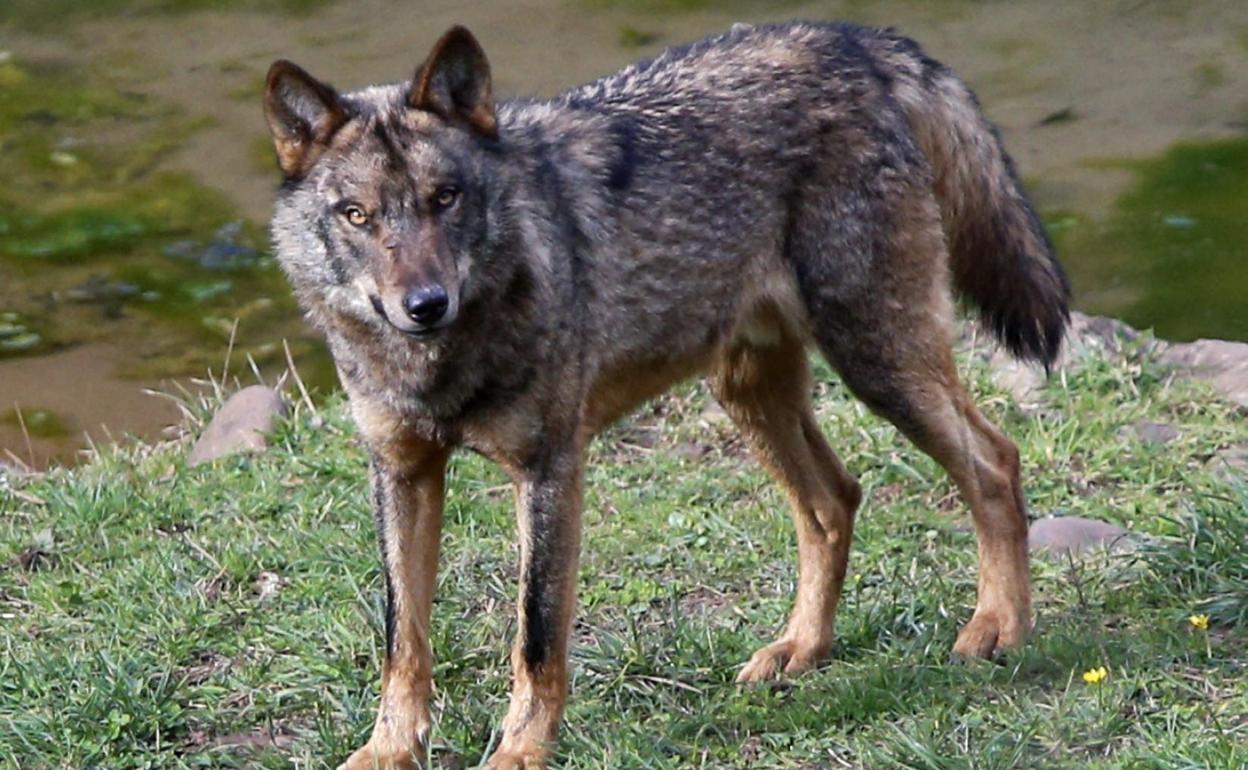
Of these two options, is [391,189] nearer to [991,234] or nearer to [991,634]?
[991,234]

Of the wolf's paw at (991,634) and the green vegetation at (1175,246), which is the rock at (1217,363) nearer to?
the green vegetation at (1175,246)

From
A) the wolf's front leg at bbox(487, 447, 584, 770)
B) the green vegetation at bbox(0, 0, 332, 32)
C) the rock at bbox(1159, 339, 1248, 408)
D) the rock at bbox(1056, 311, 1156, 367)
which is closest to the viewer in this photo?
the wolf's front leg at bbox(487, 447, 584, 770)

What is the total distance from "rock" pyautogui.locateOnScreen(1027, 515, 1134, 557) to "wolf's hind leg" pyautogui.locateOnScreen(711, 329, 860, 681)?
28.5 inches

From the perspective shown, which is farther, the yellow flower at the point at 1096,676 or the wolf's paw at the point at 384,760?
the wolf's paw at the point at 384,760

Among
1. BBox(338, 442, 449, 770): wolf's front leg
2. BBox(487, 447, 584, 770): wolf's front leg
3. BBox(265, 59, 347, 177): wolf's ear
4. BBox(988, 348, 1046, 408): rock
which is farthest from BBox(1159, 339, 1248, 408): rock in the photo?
BBox(265, 59, 347, 177): wolf's ear

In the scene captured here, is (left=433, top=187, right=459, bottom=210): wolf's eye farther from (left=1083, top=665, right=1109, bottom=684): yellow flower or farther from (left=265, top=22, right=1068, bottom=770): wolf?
(left=1083, top=665, right=1109, bottom=684): yellow flower

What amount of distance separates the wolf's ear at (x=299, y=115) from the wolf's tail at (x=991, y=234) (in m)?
1.94

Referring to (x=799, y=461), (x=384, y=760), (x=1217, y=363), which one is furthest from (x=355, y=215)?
(x=1217, y=363)

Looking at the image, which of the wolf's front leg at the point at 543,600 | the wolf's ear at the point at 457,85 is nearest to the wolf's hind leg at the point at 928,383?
the wolf's front leg at the point at 543,600

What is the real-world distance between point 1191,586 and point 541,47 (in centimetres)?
821

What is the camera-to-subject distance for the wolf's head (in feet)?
15.7

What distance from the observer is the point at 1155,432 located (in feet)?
23.4

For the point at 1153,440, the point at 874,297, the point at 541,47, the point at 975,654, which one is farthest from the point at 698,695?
the point at 541,47

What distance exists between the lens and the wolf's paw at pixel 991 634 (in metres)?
5.63
